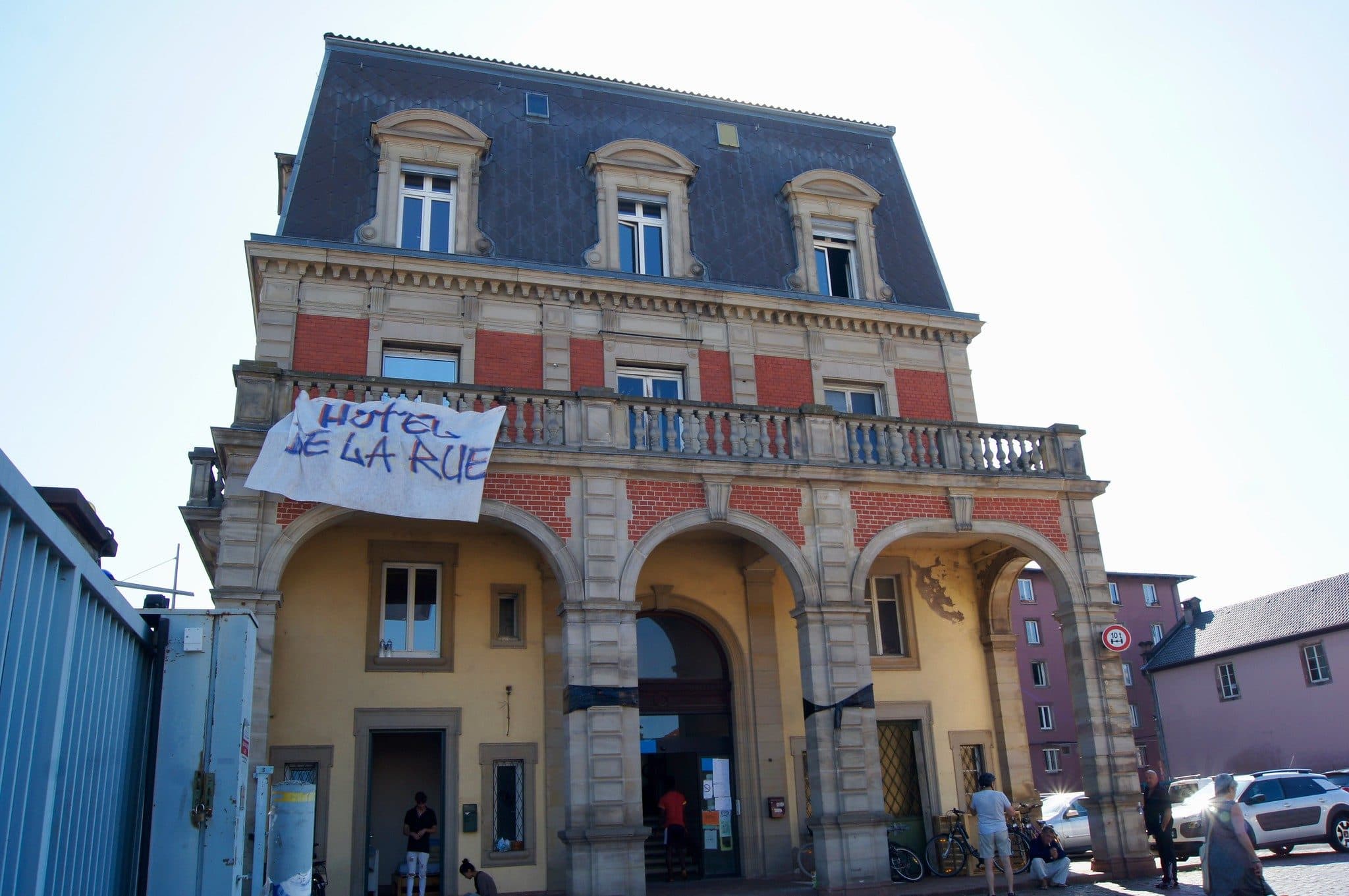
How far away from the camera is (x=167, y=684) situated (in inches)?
269

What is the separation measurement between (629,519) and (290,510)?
4690 millimetres

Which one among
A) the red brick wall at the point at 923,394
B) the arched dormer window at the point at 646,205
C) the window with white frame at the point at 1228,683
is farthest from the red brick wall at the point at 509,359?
the window with white frame at the point at 1228,683

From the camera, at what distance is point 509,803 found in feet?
54.5

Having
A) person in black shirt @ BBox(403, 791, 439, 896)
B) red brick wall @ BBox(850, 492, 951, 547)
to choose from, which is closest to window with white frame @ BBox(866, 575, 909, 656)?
red brick wall @ BBox(850, 492, 951, 547)

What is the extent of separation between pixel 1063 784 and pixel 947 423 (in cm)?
3691

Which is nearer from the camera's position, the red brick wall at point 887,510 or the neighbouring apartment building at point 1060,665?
the red brick wall at point 887,510

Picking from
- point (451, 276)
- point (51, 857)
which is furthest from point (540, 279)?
point (51, 857)

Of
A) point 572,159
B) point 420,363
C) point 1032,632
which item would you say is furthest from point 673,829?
point 1032,632

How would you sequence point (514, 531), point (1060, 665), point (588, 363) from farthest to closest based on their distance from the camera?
point (1060, 665), point (588, 363), point (514, 531)

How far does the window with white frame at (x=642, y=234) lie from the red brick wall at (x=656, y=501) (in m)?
5.72

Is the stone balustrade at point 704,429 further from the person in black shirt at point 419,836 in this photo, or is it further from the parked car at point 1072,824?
the parked car at point 1072,824

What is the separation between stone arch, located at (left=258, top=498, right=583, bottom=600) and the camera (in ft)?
47.6

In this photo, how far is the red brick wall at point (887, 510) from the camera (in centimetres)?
1688

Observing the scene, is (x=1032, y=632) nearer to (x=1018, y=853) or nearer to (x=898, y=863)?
(x=1018, y=853)
